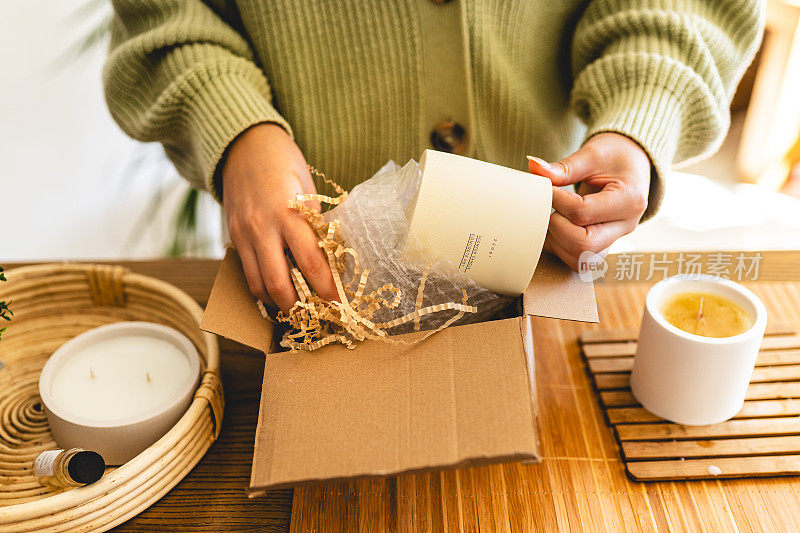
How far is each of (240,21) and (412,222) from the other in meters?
0.46

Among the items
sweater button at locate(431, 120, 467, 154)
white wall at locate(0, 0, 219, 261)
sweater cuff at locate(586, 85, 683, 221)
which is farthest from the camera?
white wall at locate(0, 0, 219, 261)

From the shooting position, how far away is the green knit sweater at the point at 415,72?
70 cm

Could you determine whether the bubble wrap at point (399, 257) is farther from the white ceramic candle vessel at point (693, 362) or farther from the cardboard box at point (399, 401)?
the white ceramic candle vessel at point (693, 362)

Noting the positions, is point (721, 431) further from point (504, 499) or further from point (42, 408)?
point (42, 408)

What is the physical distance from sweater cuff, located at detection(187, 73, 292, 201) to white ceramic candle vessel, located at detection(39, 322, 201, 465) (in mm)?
187

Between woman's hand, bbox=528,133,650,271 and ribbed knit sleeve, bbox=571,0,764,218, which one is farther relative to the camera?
ribbed knit sleeve, bbox=571,0,764,218

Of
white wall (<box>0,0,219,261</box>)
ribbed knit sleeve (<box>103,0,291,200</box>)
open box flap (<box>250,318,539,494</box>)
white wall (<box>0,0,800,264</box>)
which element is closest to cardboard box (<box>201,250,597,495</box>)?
open box flap (<box>250,318,539,494</box>)

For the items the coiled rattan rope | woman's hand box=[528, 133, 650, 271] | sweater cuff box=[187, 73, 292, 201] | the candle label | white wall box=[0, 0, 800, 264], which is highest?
sweater cuff box=[187, 73, 292, 201]

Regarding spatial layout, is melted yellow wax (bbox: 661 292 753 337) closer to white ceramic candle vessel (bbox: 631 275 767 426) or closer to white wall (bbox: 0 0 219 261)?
white ceramic candle vessel (bbox: 631 275 767 426)

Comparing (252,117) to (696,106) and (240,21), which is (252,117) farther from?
(696,106)

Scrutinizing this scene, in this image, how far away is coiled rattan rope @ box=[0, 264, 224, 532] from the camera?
51cm

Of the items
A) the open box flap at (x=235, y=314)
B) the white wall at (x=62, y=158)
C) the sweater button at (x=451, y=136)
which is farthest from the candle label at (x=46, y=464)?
the white wall at (x=62, y=158)

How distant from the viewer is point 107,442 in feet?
1.83

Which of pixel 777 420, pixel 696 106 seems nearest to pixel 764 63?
pixel 696 106
